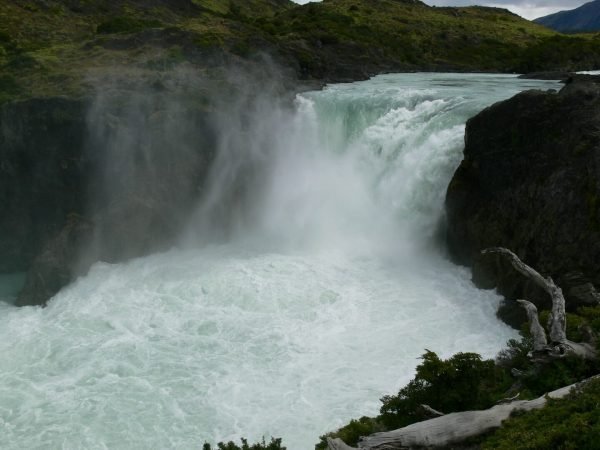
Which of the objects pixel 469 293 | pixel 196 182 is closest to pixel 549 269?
pixel 469 293

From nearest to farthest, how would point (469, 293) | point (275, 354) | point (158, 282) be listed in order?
point (275, 354) → point (469, 293) → point (158, 282)

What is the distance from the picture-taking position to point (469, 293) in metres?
26.4

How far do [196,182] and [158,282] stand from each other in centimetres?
906

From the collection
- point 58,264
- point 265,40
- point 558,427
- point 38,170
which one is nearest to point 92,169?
point 38,170

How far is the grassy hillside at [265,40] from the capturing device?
140 feet

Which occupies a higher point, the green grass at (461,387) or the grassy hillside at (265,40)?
the grassy hillside at (265,40)

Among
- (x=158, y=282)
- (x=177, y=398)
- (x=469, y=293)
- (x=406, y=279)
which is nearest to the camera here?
(x=177, y=398)

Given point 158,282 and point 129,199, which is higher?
point 129,199

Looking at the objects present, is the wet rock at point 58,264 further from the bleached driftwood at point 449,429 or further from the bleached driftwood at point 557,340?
the bleached driftwood at point 557,340

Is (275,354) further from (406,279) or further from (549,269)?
(549,269)

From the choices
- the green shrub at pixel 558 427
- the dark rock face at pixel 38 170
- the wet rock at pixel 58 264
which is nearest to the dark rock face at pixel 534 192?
the green shrub at pixel 558 427

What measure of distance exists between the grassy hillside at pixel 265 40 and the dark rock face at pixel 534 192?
23.3 meters

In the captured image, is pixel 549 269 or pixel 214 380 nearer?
pixel 214 380

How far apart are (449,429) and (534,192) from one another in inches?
636
